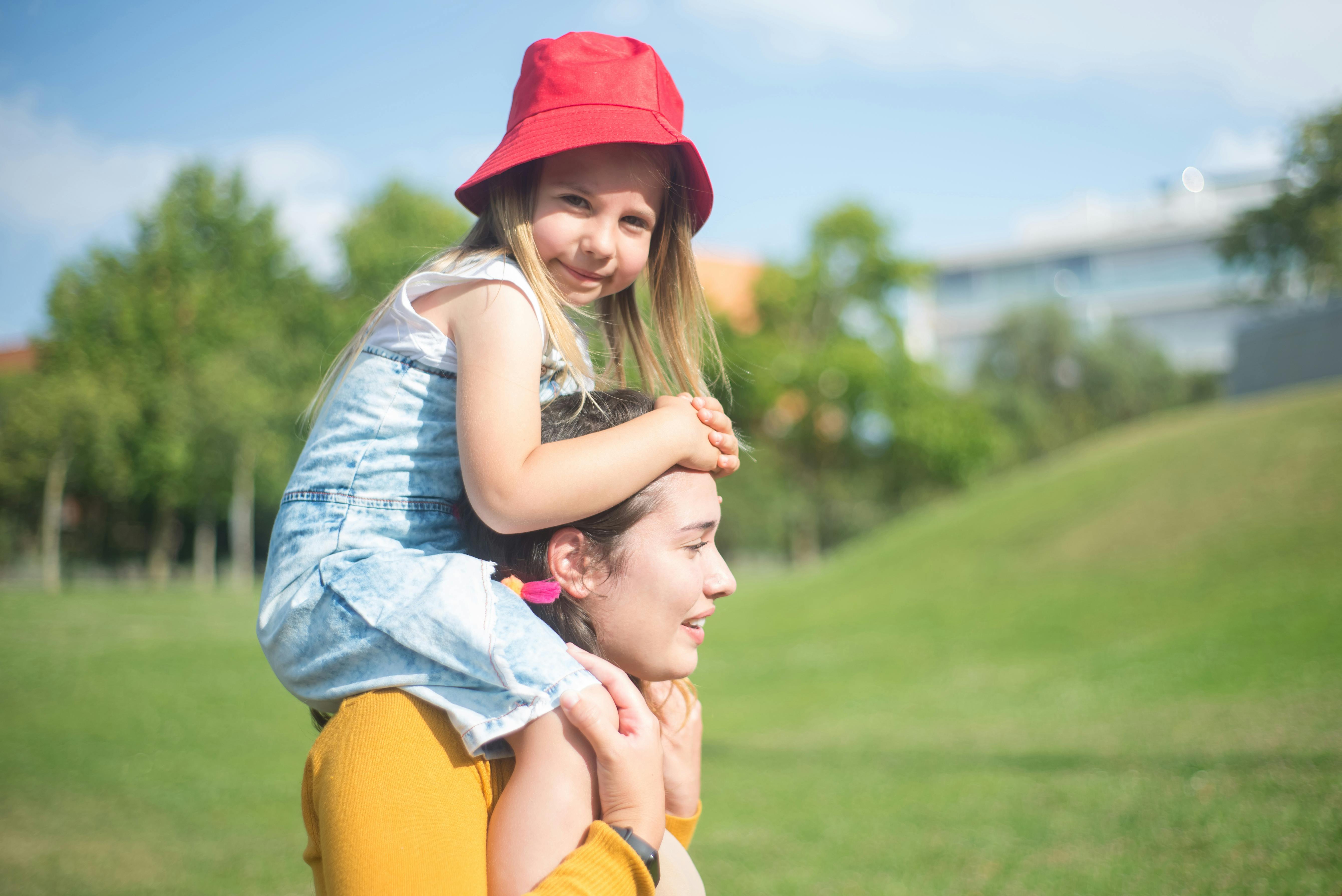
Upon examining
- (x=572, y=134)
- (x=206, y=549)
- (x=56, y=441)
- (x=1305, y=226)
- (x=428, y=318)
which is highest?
(x=1305, y=226)

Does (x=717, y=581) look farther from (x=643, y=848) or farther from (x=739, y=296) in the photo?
(x=739, y=296)

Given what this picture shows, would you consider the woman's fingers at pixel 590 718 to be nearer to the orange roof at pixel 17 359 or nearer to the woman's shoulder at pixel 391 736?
the woman's shoulder at pixel 391 736

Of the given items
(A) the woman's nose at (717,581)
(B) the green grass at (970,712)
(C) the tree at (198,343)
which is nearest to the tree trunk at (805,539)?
(C) the tree at (198,343)

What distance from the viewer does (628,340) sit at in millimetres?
2590

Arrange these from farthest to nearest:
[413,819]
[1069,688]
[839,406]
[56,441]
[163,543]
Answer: [839,406], [163,543], [56,441], [1069,688], [413,819]

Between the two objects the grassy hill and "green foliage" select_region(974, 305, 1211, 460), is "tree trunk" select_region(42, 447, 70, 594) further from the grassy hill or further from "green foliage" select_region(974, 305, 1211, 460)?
"green foliage" select_region(974, 305, 1211, 460)

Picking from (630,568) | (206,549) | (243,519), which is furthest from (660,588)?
(206,549)

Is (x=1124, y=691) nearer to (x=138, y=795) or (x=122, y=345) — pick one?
(x=138, y=795)

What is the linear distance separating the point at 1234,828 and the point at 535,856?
5.13 metres

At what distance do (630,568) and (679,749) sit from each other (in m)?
0.57

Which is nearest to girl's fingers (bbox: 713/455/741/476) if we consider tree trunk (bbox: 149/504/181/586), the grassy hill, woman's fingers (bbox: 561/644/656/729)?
woman's fingers (bbox: 561/644/656/729)

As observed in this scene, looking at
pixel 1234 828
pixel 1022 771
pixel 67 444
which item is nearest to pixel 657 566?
pixel 1234 828

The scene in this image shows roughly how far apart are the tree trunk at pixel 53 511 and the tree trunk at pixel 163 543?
4.50m

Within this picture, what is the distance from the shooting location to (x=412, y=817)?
1.81 m
